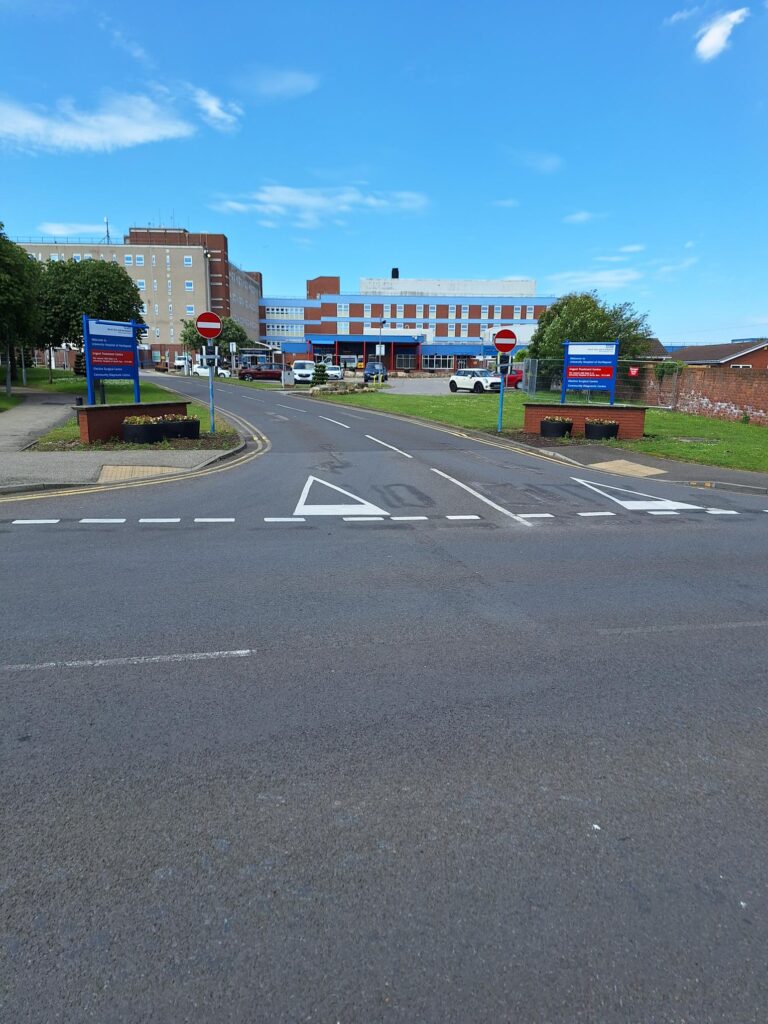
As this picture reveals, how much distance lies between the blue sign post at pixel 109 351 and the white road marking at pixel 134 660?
12.7 metres

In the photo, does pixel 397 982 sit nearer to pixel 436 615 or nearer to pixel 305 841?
pixel 305 841

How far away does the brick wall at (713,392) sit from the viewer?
24266 mm

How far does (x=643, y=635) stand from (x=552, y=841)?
8.93ft

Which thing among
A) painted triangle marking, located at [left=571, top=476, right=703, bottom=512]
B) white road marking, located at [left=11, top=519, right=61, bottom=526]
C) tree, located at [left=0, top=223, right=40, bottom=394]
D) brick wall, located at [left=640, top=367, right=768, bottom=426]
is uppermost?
tree, located at [left=0, top=223, right=40, bottom=394]

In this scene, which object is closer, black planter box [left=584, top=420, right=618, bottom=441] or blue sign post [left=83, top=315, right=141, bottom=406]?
blue sign post [left=83, top=315, right=141, bottom=406]

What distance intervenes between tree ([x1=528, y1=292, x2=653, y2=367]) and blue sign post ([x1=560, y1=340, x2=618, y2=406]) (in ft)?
74.1

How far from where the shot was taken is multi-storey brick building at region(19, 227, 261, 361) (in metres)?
102

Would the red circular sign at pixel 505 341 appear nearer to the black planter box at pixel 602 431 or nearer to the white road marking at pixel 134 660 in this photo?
the black planter box at pixel 602 431

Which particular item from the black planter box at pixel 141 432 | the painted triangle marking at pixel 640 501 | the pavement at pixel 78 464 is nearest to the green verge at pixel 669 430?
the painted triangle marking at pixel 640 501

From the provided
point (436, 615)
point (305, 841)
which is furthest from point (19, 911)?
point (436, 615)

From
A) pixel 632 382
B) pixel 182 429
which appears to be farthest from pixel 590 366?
pixel 182 429

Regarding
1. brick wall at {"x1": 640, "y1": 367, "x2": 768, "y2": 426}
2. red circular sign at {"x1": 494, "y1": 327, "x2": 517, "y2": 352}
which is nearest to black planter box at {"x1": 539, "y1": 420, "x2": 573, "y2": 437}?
red circular sign at {"x1": 494, "y1": 327, "x2": 517, "y2": 352}

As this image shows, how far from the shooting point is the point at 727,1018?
2.09 meters

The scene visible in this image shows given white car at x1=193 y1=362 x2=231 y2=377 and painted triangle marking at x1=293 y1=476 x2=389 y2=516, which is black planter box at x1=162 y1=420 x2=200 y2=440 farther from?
white car at x1=193 y1=362 x2=231 y2=377
